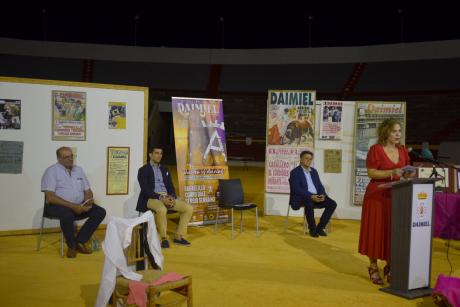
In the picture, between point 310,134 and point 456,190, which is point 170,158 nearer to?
point 310,134

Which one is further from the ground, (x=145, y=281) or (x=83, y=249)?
(x=145, y=281)

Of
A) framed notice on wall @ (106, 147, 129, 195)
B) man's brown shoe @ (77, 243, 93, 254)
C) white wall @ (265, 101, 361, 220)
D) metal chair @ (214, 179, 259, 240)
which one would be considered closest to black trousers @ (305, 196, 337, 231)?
metal chair @ (214, 179, 259, 240)

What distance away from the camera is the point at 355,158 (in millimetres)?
8352

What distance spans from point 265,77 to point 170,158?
4595mm

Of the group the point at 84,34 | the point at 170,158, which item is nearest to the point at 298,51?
the point at 170,158

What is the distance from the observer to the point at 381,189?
14.8 ft

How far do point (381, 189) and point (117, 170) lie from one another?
150 inches

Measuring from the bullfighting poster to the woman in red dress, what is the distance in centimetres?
394

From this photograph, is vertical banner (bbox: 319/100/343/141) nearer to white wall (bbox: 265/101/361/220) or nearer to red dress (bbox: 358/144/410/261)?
white wall (bbox: 265/101/361/220)

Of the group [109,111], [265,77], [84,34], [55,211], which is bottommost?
[55,211]

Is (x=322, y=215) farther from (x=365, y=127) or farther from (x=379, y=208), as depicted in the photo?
(x=379, y=208)

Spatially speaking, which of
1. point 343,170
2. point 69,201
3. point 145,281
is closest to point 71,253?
point 69,201

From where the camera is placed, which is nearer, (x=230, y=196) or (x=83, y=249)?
(x=83, y=249)

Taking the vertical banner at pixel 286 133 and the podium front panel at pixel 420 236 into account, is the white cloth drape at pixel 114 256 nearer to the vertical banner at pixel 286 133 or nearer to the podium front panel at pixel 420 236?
the podium front panel at pixel 420 236
